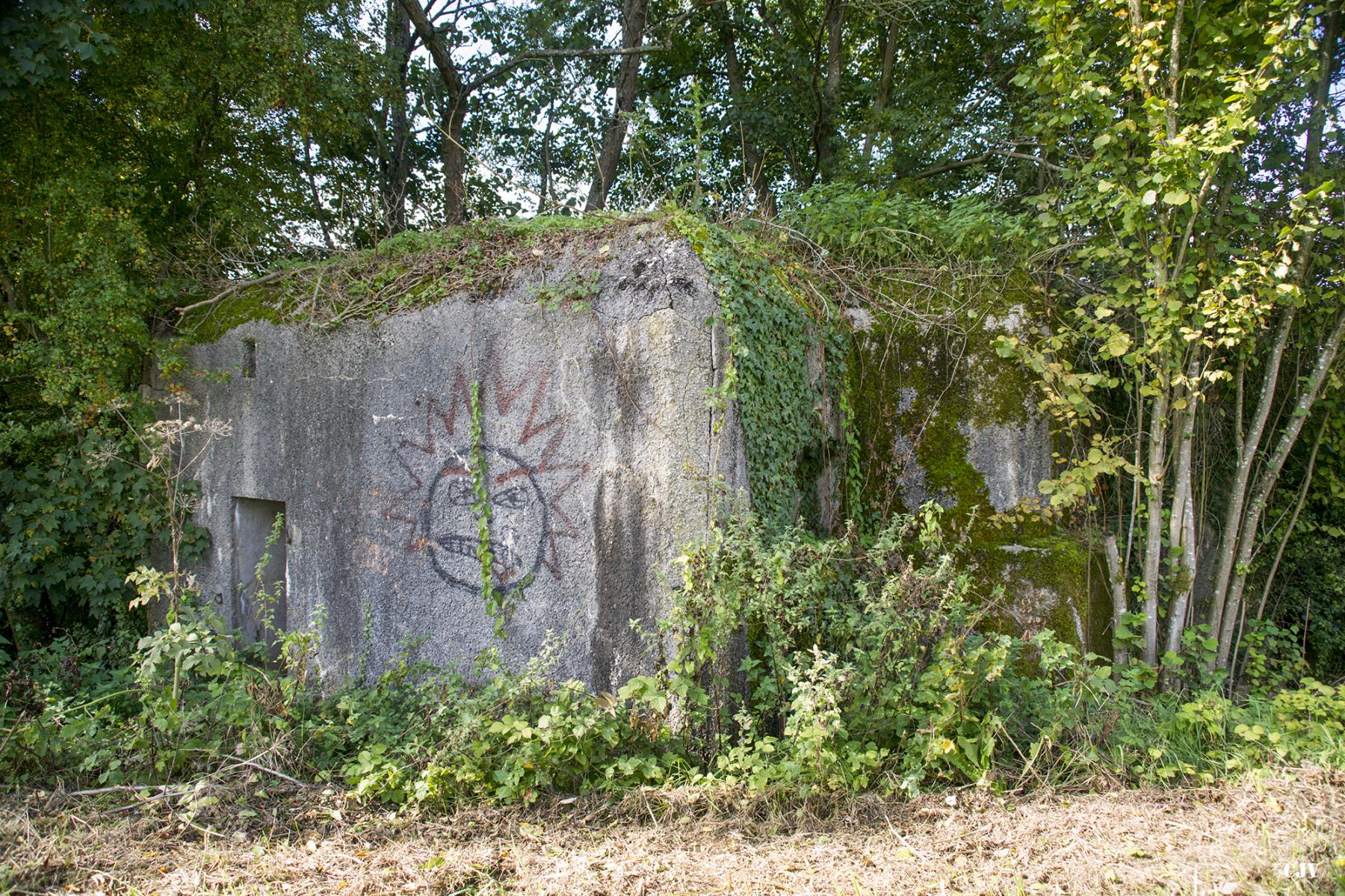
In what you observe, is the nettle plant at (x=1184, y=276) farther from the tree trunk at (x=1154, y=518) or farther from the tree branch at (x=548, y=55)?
the tree branch at (x=548, y=55)

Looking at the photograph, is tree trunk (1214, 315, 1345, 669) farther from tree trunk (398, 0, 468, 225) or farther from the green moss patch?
tree trunk (398, 0, 468, 225)

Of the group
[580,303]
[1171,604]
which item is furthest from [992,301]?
[580,303]

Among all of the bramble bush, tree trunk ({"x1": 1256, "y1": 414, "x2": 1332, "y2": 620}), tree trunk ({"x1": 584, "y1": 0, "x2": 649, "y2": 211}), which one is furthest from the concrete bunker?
tree trunk ({"x1": 584, "y1": 0, "x2": 649, "y2": 211})

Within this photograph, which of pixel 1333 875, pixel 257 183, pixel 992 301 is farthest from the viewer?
pixel 257 183

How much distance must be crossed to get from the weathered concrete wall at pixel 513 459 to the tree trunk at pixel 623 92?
19.7ft

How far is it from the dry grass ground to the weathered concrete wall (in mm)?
953

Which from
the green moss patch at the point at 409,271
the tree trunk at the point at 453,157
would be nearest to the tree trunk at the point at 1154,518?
the green moss patch at the point at 409,271

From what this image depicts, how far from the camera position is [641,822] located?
3.29 metres

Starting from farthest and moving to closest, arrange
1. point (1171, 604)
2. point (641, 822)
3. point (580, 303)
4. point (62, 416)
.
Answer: point (62, 416), point (1171, 604), point (580, 303), point (641, 822)

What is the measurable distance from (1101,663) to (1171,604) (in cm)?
51

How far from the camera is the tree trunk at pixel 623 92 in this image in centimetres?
1051

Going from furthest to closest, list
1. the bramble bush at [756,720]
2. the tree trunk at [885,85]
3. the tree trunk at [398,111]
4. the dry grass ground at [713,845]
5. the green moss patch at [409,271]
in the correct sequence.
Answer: the tree trunk at [885,85] → the tree trunk at [398,111] → the green moss patch at [409,271] → the bramble bush at [756,720] → the dry grass ground at [713,845]

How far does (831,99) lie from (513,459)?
328 inches

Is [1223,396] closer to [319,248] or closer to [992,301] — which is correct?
[992,301]
